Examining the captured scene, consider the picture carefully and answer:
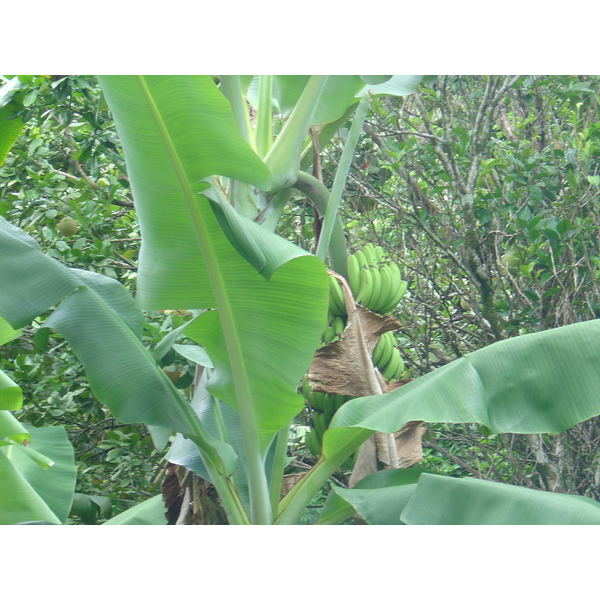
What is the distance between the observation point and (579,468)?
1754 mm

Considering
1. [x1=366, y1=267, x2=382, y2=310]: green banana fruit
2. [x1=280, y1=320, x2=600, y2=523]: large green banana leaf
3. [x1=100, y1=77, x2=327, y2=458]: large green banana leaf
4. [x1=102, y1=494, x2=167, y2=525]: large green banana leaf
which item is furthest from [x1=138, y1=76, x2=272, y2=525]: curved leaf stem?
[x1=366, y1=267, x2=382, y2=310]: green banana fruit

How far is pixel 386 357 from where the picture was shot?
1.40m

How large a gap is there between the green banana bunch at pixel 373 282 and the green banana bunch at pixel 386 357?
78mm

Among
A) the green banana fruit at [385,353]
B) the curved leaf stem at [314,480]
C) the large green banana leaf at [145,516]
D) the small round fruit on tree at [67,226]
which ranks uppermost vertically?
the small round fruit on tree at [67,226]

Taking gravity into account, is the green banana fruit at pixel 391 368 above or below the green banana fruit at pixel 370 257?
below

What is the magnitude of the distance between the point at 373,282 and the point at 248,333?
48 cm

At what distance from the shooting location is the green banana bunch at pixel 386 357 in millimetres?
1383

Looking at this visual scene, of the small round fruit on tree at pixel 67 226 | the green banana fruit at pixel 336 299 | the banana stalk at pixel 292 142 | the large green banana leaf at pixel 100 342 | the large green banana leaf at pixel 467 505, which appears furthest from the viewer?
the small round fruit on tree at pixel 67 226

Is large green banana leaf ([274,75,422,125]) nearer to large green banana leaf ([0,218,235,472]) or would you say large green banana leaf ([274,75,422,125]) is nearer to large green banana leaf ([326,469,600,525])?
large green banana leaf ([0,218,235,472])

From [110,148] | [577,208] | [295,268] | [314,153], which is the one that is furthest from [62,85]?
[577,208]

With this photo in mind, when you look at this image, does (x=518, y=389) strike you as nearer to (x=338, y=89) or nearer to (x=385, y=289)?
(x=385, y=289)

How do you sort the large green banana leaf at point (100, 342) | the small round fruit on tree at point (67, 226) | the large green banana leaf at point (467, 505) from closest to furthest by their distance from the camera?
the large green banana leaf at point (467, 505), the large green banana leaf at point (100, 342), the small round fruit on tree at point (67, 226)

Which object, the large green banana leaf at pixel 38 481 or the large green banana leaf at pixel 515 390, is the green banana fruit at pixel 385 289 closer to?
the large green banana leaf at pixel 515 390

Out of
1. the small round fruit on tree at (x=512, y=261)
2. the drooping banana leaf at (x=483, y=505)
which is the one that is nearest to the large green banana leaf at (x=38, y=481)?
the drooping banana leaf at (x=483, y=505)
